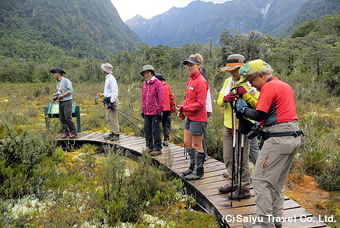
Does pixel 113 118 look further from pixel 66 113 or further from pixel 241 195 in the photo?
pixel 241 195

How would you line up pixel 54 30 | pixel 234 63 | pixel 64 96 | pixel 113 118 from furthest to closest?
pixel 54 30, pixel 113 118, pixel 64 96, pixel 234 63

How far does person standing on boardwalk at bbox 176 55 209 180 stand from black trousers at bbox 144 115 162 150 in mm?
1073

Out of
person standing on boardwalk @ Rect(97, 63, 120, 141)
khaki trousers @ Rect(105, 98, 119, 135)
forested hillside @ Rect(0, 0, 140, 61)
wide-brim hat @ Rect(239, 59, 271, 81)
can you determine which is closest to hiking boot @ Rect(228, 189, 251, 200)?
wide-brim hat @ Rect(239, 59, 271, 81)

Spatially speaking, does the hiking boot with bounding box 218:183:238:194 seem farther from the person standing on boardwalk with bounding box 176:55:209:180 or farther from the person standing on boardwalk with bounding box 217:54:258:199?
the person standing on boardwalk with bounding box 176:55:209:180

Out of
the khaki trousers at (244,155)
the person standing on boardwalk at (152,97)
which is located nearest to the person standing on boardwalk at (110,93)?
the person standing on boardwalk at (152,97)

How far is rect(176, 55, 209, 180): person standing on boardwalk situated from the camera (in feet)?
11.1

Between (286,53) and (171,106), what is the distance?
857 inches

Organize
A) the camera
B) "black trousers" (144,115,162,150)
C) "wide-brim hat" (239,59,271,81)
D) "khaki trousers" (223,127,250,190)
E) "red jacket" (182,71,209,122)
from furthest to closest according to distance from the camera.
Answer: "black trousers" (144,115,162,150) < "red jacket" (182,71,209,122) < "khaki trousers" (223,127,250,190) < the camera < "wide-brim hat" (239,59,271,81)

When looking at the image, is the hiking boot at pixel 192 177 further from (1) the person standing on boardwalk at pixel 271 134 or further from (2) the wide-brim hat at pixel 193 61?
(2) the wide-brim hat at pixel 193 61

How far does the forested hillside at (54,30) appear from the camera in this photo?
70375 mm

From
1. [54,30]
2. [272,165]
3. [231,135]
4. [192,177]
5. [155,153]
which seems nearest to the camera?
[272,165]

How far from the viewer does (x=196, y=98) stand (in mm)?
→ 3457

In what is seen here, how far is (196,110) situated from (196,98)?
0.63 feet

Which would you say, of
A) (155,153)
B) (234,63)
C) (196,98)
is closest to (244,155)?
(196,98)
